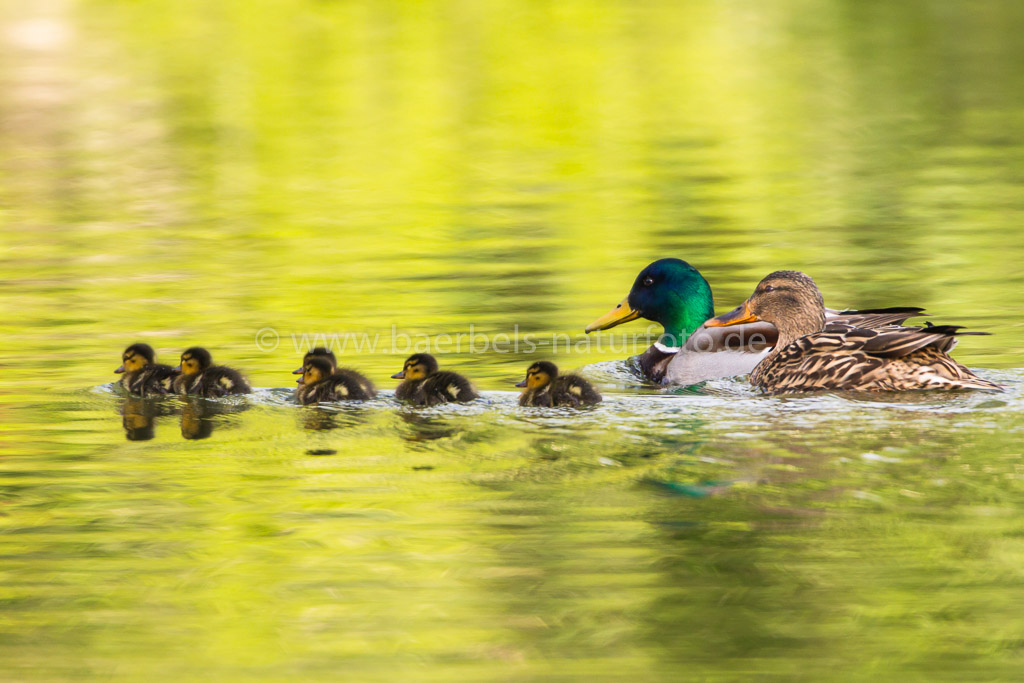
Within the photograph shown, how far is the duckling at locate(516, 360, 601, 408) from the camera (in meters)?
6.57

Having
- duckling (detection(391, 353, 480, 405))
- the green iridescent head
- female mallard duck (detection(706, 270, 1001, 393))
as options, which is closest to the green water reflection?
duckling (detection(391, 353, 480, 405))

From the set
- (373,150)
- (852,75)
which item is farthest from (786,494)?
(852,75)

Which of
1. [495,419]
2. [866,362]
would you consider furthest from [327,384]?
[866,362]

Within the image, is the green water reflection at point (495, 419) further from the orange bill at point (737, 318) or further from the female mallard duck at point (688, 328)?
the orange bill at point (737, 318)

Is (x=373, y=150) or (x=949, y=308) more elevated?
(x=373, y=150)

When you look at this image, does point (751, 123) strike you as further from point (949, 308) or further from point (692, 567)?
point (692, 567)

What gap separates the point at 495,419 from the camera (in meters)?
6.40

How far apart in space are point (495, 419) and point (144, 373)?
6.44ft

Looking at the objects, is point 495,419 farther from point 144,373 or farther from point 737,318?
point 144,373

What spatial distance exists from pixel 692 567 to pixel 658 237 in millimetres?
7184

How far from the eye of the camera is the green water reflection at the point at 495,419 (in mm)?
4238

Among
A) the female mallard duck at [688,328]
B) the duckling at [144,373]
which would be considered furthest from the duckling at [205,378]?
the female mallard duck at [688,328]

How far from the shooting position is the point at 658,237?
1158 cm

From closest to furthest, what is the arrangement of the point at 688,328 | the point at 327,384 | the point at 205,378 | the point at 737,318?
1. the point at 327,384
2. the point at 205,378
3. the point at 737,318
4. the point at 688,328
